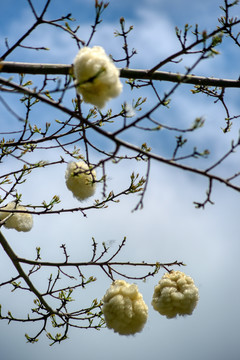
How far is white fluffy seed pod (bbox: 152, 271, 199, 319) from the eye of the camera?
3.81 metres

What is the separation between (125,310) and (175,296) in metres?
0.53

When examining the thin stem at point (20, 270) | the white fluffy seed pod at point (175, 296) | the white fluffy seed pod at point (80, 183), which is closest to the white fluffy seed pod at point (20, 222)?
the thin stem at point (20, 270)

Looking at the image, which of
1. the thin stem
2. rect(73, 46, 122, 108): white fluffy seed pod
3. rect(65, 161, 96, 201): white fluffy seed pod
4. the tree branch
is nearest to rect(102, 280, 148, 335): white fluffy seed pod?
rect(65, 161, 96, 201): white fluffy seed pod

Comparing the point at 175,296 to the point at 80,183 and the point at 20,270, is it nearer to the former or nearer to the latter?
the point at 80,183

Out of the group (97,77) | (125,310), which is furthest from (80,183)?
(97,77)

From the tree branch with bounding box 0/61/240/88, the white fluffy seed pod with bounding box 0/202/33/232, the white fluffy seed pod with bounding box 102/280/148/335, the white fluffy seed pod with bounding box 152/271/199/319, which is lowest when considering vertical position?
the white fluffy seed pod with bounding box 102/280/148/335

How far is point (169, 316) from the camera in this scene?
3.90 metres

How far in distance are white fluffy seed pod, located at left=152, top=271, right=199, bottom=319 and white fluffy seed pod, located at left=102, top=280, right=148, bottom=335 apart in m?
0.28

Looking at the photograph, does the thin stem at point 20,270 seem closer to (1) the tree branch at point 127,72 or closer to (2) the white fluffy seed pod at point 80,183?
(2) the white fluffy seed pod at point 80,183

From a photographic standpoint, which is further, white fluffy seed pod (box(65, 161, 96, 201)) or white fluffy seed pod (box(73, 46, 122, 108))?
white fluffy seed pod (box(65, 161, 96, 201))

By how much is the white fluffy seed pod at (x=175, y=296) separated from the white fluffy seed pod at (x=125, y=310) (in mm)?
285

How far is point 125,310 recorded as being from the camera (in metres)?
3.49

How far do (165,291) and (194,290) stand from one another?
0.26m

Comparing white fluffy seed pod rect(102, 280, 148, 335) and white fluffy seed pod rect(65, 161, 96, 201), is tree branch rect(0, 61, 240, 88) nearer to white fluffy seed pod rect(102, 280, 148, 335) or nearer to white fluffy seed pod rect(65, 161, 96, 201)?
white fluffy seed pod rect(65, 161, 96, 201)
